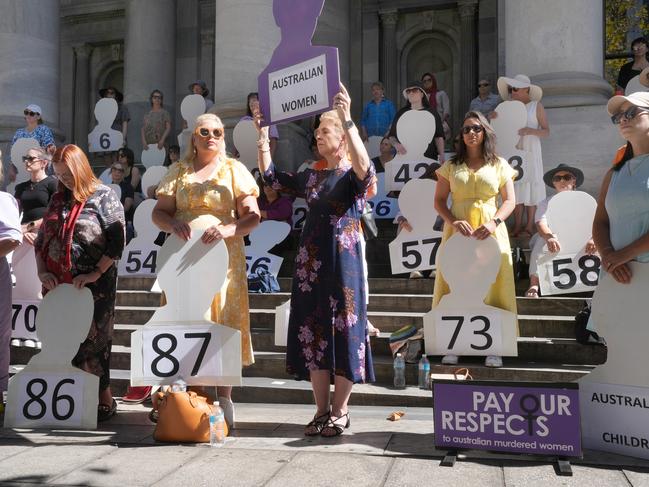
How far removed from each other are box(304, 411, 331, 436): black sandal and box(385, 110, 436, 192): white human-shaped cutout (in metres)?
4.44

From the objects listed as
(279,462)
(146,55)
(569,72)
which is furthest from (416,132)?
(146,55)

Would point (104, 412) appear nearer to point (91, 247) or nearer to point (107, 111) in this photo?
point (91, 247)

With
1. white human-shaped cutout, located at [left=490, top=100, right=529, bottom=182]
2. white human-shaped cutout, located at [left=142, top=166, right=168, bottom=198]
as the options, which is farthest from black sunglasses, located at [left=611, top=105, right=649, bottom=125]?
white human-shaped cutout, located at [left=142, top=166, right=168, bottom=198]

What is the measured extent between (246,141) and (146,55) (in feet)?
24.5

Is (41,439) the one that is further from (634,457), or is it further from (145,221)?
(145,221)

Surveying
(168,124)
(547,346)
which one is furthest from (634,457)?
(168,124)

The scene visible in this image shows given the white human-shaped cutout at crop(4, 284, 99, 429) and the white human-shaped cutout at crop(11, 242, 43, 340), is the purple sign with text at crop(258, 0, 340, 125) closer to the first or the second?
the white human-shaped cutout at crop(4, 284, 99, 429)

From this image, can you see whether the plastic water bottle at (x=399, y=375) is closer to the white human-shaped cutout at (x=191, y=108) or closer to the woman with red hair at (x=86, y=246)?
the woman with red hair at (x=86, y=246)

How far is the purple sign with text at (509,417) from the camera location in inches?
155

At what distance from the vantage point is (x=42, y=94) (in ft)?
44.9

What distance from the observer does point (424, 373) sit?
5.73 meters

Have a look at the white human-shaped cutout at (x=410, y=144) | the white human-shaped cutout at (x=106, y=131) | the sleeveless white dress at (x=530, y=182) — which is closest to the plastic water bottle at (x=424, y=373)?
the sleeveless white dress at (x=530, y=182)

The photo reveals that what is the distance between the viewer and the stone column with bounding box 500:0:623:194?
8930 mm

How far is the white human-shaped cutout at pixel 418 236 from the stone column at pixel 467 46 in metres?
8.68
